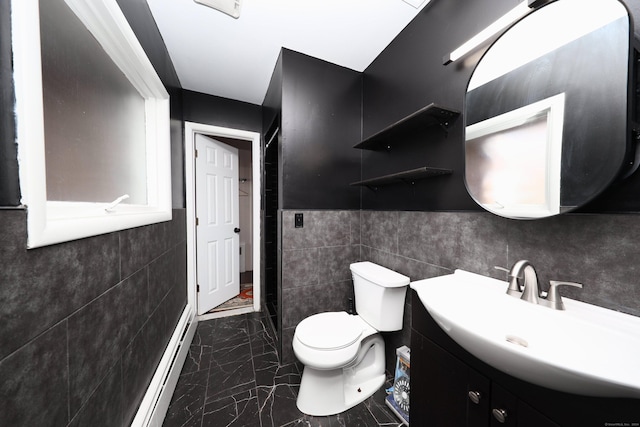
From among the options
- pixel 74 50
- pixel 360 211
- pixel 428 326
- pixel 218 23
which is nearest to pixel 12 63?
pixel 74 50

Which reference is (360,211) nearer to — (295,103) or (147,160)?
(295,103)

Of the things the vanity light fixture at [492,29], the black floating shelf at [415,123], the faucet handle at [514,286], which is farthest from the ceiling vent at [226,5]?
the faucet handle at [514,286]

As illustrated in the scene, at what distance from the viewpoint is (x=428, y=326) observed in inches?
31.8

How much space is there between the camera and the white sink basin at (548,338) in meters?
0.41

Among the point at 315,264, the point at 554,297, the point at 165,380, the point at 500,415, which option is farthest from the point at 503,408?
the point at 165,380

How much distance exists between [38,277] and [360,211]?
65.7 inches

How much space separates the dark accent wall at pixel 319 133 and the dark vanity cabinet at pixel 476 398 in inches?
41.0

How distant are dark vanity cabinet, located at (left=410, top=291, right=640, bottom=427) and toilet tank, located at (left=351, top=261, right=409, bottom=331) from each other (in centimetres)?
38

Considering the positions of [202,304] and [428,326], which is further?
[202,304]

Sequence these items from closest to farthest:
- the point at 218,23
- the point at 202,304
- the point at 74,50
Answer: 1. the point at 74,50
2. the point at 218,23
3. the point at 202,304

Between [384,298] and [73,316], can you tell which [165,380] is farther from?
[384,298]

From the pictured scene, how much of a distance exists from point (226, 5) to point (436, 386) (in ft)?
6.91

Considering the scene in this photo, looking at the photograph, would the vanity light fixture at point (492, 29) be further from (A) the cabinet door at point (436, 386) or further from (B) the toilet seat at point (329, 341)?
(B) the toilet seat at point (329, 341)

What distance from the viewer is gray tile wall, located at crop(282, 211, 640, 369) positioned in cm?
61
